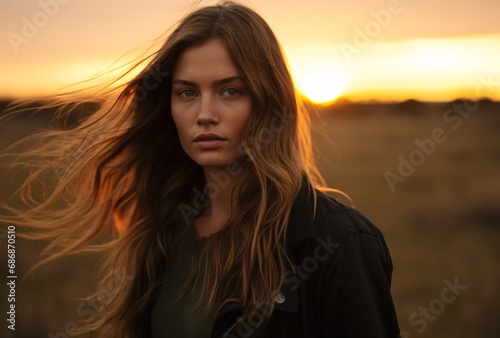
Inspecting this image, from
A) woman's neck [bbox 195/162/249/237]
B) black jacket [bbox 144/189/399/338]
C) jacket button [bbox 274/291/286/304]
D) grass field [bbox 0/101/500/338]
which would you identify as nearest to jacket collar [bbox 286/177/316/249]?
black jacket [bbox 144/189/399/338]

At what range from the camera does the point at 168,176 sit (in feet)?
11.4

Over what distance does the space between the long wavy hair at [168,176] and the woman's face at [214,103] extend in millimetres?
42

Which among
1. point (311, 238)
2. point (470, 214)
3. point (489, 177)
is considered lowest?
point (311, 238)

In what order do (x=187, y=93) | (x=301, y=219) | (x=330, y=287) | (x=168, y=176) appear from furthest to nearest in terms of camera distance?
(x=168, y=176)
(x=187, y=93)
(x=301, y=219)
(x=330, y=287)

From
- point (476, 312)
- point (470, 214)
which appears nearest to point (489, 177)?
point (470, 214)

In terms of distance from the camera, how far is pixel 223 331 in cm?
268

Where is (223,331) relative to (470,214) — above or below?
below

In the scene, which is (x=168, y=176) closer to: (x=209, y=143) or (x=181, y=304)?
(x=209, y=143)

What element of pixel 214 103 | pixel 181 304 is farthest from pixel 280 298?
pixel 214 103

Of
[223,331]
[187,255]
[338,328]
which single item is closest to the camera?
[338,328]

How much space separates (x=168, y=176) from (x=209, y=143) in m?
0.66

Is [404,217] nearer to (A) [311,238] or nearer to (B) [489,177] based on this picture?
(B) [489,177]

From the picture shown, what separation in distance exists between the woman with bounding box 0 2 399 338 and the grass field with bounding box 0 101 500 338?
684 mm

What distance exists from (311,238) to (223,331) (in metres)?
0.48
